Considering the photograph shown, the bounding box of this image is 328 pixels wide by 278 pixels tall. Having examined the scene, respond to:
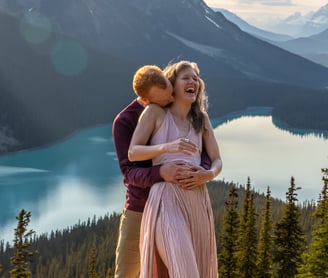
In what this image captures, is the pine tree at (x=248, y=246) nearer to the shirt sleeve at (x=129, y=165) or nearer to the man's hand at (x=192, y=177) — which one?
the shirt sleeve at (x=129, y=165)

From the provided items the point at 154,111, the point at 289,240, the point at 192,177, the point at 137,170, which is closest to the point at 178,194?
the point at 192,177

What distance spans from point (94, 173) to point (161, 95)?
81.6 meters

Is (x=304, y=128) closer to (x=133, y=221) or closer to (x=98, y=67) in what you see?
(x=98, y=67)

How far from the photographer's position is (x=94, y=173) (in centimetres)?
8494

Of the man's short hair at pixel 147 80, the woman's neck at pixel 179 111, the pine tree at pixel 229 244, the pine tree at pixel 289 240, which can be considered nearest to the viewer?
the man's short hair at pixel 147 80

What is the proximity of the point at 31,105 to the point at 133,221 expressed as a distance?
150 meters

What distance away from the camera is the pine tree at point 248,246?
68.9 feet

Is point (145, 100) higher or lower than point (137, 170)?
higher

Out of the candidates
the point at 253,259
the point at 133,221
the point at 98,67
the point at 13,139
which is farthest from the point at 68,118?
the point at 133,221

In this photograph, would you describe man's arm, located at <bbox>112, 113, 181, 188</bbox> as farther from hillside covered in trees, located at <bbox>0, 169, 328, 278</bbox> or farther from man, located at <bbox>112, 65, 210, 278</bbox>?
hillside covered in trees, located at <bbox>0, 169, 328, 278</bbox>

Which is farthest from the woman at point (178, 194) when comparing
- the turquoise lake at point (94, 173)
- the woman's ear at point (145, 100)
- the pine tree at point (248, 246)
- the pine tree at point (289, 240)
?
the turquoise lake at point (94, 173)

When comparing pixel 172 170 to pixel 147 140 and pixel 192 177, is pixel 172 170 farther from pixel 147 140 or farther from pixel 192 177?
pixel 147 140

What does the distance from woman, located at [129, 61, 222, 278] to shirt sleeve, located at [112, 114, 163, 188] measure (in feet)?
0.29

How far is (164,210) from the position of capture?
4070 mm
